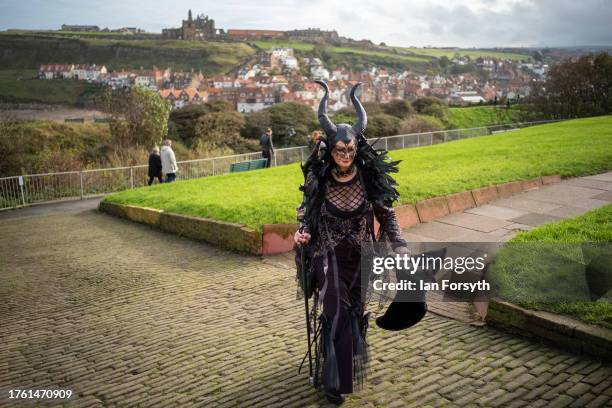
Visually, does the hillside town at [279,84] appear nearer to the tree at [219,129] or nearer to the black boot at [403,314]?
the tree at [219,129]

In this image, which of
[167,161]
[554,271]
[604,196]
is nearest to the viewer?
[554,271]

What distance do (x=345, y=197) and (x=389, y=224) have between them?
508 millimetres

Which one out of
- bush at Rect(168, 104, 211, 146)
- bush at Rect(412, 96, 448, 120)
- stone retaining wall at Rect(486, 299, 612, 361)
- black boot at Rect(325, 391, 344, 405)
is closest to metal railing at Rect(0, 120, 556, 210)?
stone retaining wall at Rect(486, 299, 612, 361)

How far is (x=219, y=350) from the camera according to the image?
587cm

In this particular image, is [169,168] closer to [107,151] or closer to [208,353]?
[208,353]

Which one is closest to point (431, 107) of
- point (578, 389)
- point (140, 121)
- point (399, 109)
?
point (399, 109)

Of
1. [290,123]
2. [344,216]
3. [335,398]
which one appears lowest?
[335,398]

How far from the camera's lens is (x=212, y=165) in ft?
76.5

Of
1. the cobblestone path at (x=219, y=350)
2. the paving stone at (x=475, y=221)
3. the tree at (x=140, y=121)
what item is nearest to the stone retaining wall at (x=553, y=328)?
the cobblestone path at (x=219, y=350)

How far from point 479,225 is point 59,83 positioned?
80.6 m

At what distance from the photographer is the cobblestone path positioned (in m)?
4.74

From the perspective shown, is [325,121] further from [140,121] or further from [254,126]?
[254,126]

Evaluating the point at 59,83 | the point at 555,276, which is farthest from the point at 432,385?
the point at 59,83

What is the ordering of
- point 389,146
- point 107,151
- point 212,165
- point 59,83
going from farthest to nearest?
1. point 59,83
2. point 107,151
3. point 389,146
4. point 212,165
